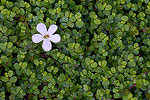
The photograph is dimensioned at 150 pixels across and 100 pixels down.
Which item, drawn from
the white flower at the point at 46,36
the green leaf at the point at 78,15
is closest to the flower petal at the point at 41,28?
the white flower at the point at 46,36

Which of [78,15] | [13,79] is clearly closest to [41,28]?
[78,15]

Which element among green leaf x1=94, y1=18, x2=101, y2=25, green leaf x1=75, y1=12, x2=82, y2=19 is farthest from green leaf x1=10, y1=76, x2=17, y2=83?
green leaf x1=94, y1=18, x2=101, y2=25

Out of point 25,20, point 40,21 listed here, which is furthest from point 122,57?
point 25,20

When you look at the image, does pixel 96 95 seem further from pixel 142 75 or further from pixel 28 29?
pixel 28 29

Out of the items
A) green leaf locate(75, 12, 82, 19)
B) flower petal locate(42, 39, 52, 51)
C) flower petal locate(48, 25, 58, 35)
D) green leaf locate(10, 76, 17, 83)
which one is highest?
green leaf locate(75, 12, 82, 19)

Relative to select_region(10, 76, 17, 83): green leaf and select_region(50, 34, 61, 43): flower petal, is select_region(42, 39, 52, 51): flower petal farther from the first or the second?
select_region(10, 76, 17, 83): green leaf

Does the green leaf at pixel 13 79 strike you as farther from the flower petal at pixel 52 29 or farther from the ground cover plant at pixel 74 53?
the flower petal at pixel 52 29
